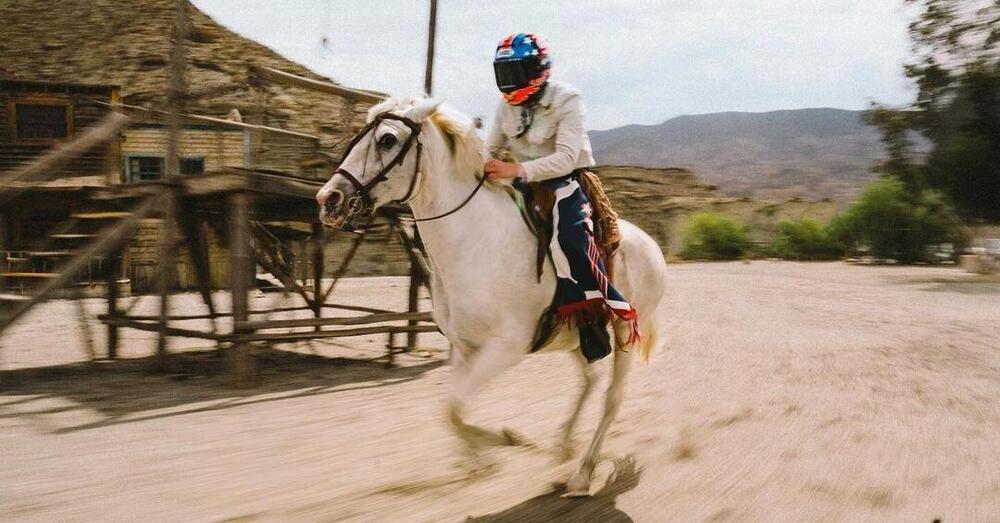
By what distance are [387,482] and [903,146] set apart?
84.7 ft

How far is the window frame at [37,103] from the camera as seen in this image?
71.7 feet

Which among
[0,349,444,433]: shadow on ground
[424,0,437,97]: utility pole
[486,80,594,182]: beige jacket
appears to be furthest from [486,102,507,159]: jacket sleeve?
[424,0,437,97]: utility pole

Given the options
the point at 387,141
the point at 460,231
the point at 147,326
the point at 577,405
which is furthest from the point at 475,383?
the point at 147,326

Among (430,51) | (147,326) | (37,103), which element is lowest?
(147,326)

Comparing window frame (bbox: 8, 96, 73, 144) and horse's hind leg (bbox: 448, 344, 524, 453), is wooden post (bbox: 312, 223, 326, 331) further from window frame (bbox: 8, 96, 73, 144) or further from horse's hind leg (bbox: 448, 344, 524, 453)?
window frame (bbox: 8, 96, 73, 144)

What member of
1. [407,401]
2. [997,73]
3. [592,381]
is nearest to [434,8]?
[407,401]

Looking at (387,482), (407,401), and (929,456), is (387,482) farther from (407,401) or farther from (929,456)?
(929,456)

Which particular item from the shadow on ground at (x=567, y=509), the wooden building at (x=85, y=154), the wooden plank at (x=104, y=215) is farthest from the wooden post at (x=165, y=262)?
the wooden building at (x=85, y=154)

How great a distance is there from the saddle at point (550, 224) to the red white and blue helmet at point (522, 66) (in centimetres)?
58

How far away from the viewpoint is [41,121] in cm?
2236

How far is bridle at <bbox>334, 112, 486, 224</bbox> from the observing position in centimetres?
368

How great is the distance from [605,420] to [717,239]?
33890 mm

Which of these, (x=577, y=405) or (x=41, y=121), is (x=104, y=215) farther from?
(x=41, y=121)

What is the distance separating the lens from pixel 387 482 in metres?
4.29
